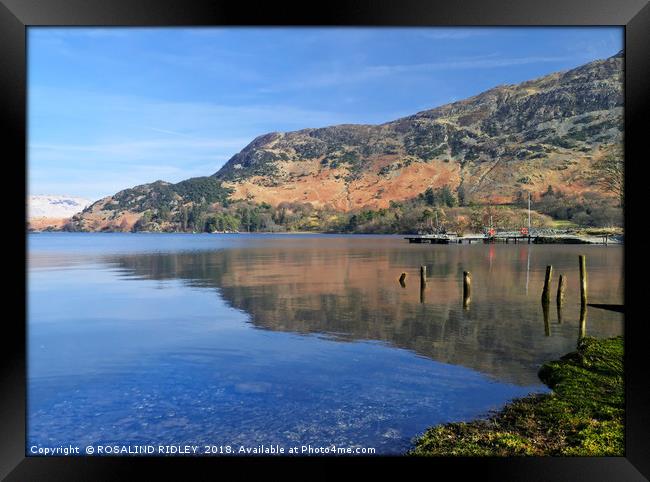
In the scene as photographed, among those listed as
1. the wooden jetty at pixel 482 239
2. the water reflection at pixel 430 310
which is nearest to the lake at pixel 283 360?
the water reflection at pixel 430 310

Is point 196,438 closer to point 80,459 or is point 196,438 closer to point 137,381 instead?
point 80,459

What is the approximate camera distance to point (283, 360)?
46.5ft

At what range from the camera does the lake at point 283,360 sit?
915cm

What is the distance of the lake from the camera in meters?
9.15

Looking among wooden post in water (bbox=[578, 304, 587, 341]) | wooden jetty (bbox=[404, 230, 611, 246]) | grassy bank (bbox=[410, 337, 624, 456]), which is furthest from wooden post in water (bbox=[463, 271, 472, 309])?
wooden jetty (bbox=[404, 230, 611, 246])

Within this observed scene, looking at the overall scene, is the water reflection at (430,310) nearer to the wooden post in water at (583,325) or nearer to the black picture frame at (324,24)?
the wooden post in water at (583,325)

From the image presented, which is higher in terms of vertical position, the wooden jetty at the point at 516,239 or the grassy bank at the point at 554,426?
the wooden jetty at the point at 516,239

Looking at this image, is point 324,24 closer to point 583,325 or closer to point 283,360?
point 283,360

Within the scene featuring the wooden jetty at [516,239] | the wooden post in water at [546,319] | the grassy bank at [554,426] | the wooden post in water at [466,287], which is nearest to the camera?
the grassy bank at [554,426]

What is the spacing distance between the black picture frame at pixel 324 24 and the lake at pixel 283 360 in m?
3.03

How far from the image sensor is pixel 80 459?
5355mm

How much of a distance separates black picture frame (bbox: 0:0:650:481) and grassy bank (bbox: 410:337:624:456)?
163 centimetres

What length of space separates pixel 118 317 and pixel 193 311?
3276 mm

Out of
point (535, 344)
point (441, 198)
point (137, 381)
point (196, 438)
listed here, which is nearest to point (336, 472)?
point (196, 438)
